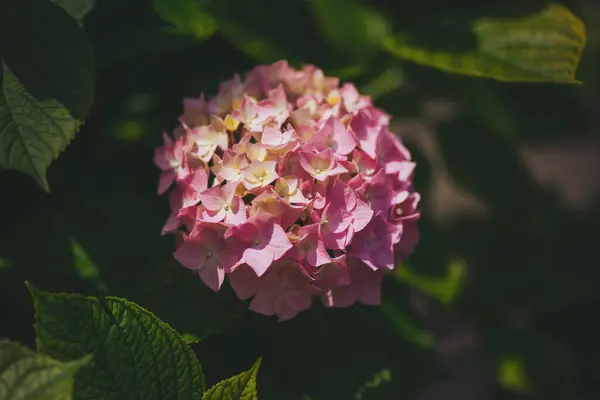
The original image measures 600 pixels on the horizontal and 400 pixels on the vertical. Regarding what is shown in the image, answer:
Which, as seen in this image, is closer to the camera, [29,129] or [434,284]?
[29,129]

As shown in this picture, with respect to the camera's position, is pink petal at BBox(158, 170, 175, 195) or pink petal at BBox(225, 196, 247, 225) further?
pink petal at BBox(158, 170, 175, 195)

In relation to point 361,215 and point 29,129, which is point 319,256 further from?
point 29,129

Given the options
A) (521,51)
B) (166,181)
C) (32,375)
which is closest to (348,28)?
(521,51)

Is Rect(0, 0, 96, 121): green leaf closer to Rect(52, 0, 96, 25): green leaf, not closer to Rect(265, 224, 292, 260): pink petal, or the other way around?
Rect(52, 0, 96, 25): green leaf

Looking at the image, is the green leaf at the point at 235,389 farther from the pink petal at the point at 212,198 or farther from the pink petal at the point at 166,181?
the pink petal at the point at 166,181

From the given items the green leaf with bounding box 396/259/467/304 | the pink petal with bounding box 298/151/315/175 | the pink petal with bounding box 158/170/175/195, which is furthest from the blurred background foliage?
the pink petal with bounding box 298/151/315/175

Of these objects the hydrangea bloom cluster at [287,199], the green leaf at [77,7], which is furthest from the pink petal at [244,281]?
the green leaf at [77,7]
